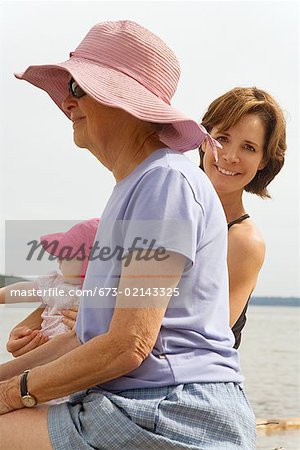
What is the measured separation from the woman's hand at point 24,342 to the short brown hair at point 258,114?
933 millimetres

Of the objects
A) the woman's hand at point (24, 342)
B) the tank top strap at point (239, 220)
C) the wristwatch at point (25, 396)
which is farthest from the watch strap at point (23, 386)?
the tank top strap at point (239, 220)

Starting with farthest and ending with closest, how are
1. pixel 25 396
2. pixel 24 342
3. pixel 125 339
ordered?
pixel 24 342 → pixel 25 396 → pixel 125 339

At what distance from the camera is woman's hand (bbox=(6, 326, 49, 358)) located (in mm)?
3000

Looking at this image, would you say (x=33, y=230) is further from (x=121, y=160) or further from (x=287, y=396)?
(x=287, y=396)

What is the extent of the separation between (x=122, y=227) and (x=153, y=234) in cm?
14

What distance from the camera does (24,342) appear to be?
119 inches

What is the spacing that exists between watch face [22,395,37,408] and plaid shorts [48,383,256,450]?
0.16 feet

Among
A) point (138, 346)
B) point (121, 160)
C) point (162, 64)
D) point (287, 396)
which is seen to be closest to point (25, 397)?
point (138, 346)

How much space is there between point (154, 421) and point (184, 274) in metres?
0.32

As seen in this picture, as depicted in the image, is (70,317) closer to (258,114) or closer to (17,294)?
(17,294)

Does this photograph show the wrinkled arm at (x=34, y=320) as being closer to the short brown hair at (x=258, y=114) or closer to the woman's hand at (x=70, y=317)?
the woman's hand at (x=70, y=317)

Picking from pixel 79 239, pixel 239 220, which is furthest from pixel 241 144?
pixel 79 239

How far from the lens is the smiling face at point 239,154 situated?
323 cm

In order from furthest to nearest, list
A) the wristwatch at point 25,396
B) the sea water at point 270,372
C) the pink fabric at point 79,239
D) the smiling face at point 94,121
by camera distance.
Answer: the sea water at point 270,372 → the pink fabric at point 79,239 → the smiling face at point 94,121 → the wristwatch at point 25,396
